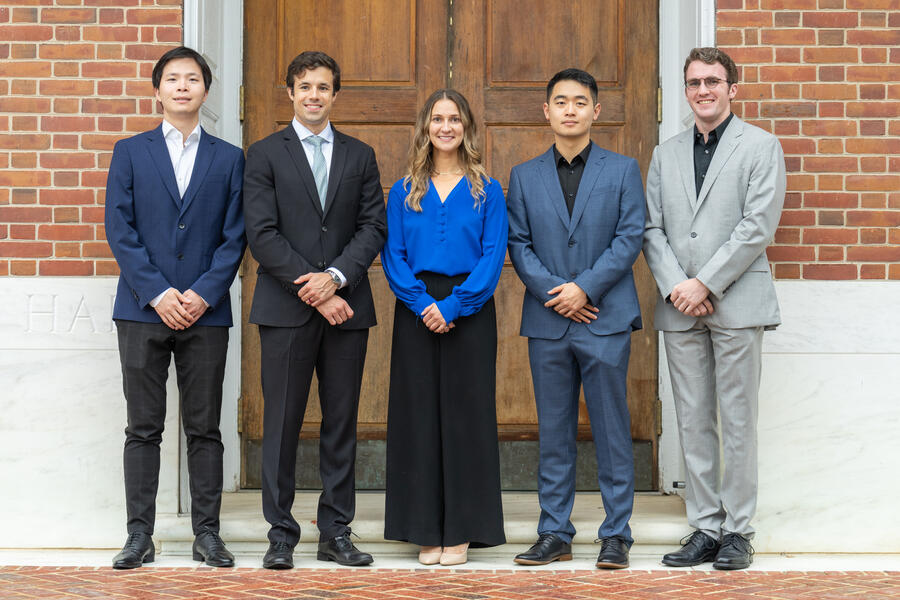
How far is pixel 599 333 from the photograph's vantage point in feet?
14.5

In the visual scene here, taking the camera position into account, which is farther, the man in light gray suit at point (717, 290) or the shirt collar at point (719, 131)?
the shirt collar at point (719, 131)

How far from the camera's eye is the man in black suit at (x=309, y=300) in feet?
14.4

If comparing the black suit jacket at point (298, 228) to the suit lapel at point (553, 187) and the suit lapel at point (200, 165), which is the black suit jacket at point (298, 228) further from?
the suit lapel at point (553, 187)

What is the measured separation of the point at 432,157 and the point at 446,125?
190 millimetres

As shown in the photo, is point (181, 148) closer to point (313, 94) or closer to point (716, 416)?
point (313, 94)

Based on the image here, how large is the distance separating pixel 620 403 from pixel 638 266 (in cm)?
137

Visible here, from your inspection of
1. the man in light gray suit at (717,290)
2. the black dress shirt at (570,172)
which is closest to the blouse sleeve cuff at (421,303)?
the black dress shirt at (570,172)

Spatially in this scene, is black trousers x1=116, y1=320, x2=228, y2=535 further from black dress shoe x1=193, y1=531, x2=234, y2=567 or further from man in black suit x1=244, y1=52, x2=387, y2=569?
man in black suit x1=244, y1=52, x2=387, y2=569

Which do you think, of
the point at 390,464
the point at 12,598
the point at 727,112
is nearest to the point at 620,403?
the point at 390,464

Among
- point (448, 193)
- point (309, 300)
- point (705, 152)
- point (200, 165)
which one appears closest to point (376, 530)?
point (309, 300)

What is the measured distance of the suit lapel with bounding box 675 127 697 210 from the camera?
4520 mm

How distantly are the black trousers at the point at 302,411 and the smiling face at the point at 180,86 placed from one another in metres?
1.06

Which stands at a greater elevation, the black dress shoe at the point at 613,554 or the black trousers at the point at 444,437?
the black trousers at the point at 444,437

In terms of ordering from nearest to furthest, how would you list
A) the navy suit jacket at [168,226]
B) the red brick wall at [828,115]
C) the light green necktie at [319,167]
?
1. the navy suit jacket at [168,226]
2. the light green necktie at [319,167]
3. the red brick wall at [828,115]
